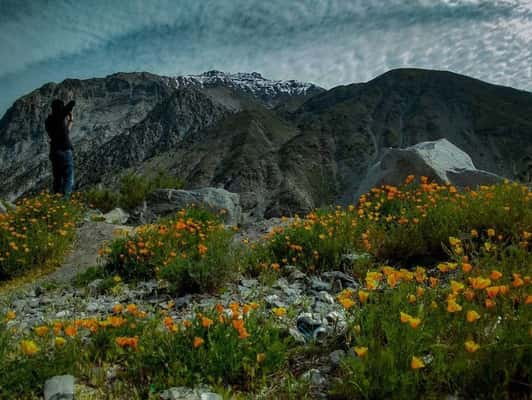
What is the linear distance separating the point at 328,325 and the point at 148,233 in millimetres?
4300

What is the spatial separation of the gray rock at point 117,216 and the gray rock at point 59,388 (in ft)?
30.6

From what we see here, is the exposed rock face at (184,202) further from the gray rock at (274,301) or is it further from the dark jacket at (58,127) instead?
the gray rock at (274,301)

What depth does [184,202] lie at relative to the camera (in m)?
11.7

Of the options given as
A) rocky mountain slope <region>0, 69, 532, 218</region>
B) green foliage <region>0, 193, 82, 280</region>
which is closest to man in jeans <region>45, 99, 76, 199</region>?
green foliage <region>0, 193, 82, 280</region>

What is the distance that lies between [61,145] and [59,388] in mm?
10318

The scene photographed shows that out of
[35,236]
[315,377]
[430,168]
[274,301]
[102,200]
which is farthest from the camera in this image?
[102,200]

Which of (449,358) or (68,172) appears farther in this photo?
(68,172)

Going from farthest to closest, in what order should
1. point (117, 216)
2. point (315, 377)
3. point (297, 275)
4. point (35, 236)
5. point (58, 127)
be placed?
point (117, 216), point (58, 127), point (35, 236), point (297, 275), point (315, 377)

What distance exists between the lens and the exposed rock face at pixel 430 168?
9.04 metres

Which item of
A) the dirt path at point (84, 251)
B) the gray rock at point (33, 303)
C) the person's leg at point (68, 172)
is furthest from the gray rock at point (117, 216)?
the gray rock at point (33, 303)

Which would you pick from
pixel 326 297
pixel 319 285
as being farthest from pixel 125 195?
pixel 326 297

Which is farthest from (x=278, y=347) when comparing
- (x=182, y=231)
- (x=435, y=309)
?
(x=182, y=231)

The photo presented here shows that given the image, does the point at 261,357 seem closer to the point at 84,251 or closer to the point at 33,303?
the point at 33,303

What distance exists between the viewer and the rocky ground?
2.46 metres
